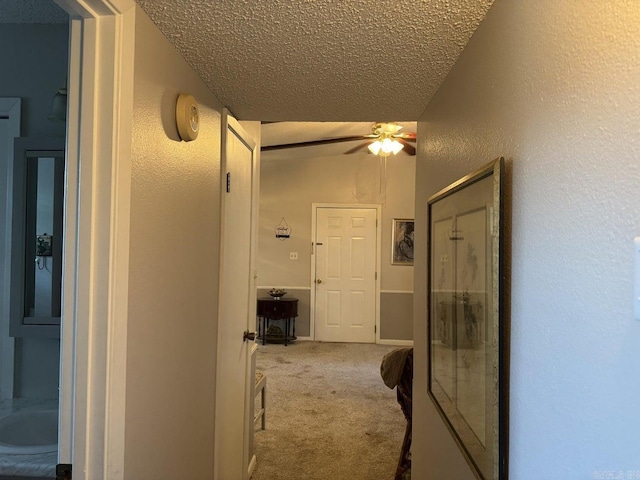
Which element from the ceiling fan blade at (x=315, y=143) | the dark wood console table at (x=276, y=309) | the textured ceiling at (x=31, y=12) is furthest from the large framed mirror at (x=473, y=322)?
the dark wood console table at (x=276, y=309)

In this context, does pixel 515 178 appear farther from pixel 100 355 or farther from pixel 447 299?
pixel 100 355

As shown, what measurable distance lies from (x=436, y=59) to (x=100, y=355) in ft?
4.13

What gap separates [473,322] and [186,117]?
3.35 feet

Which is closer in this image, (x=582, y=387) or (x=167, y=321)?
(x=582, y=387)

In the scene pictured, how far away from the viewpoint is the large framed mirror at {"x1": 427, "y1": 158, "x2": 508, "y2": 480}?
93 cm

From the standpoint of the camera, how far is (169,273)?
1312mm

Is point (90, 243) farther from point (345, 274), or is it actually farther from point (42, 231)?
point (345, 274)

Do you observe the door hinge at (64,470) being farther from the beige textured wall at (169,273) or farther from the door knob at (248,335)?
the door knob at (248,335)

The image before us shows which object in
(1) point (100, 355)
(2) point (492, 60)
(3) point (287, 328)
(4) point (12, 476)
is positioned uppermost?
(2) point (492, 60)

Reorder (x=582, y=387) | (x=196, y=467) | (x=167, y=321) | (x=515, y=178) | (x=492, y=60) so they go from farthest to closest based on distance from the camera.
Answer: (x=196, y=467) → (x=167, y=321) → (x=492, y=60) → (x=515, y=178) → (x=582, y=387)

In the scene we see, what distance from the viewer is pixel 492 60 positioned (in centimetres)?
105

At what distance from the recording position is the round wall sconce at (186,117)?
1.32 meters

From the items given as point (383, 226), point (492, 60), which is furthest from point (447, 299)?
point (383, 226)

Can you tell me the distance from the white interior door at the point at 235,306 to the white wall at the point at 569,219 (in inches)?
47.7
